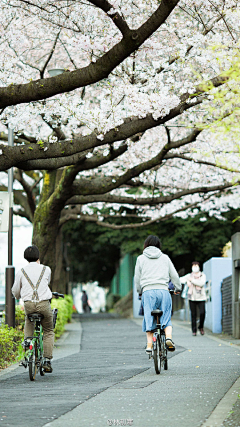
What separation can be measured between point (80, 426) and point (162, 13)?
396 cm

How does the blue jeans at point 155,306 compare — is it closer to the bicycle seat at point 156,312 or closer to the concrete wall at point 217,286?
the bicycle seat at point 156,312

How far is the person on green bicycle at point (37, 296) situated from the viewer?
826cm

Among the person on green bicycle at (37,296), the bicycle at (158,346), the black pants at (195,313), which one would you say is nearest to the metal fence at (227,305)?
the black pants at (195,313)

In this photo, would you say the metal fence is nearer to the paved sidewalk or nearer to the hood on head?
the paved sidewalk

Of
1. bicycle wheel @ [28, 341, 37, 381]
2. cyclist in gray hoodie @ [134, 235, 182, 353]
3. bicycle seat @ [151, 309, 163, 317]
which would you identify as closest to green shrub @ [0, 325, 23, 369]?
bicycle wheel @ [28, 341, 37, 381]

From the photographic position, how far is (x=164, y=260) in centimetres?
854

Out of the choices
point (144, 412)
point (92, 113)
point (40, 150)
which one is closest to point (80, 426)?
point (144, 412)

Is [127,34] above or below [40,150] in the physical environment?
above

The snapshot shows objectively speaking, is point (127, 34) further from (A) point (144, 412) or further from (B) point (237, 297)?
(B) point (237, 297)

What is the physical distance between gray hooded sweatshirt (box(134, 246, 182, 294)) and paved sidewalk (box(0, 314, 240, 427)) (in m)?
1.10

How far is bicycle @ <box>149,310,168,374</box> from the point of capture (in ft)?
26.0

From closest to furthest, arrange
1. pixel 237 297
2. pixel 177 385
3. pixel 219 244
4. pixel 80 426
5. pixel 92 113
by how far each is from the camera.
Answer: pixel 80 426
pixel 177 385
pixel 92 113
pixel 237 297
pixel 219 244

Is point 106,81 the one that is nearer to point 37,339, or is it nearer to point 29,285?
point 29,285

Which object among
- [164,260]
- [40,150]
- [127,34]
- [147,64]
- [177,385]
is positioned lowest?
[177,385]
